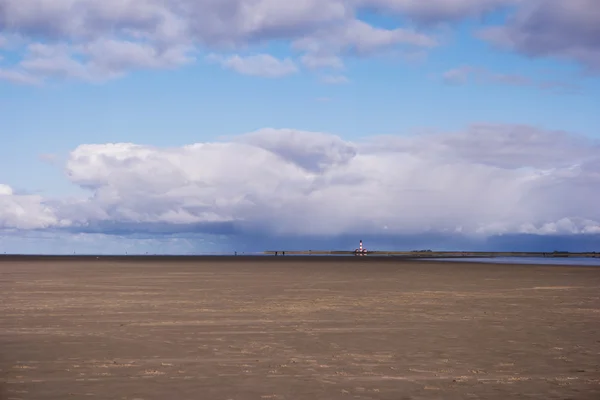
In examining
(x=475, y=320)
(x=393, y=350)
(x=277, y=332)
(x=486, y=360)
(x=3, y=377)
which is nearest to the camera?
(x=3, y=377)

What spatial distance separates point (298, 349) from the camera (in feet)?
55.9

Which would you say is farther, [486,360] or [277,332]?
[277,332]

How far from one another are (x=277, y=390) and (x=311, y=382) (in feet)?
3.17

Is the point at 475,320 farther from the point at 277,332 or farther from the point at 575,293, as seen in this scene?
the point at 575,293

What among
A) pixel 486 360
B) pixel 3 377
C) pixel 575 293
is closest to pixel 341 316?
pixel 486 360

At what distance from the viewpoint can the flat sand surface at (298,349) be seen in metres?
12.4

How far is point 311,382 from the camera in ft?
42.6

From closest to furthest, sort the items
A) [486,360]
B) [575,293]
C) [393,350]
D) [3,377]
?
[3,377], [486,360], [393,350], [575,293]

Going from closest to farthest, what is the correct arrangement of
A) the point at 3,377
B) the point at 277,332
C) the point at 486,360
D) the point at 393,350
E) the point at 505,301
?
the point at 3,377, the point at 486,360, the point at 393,350, the point at 277,332, the point at 505,301

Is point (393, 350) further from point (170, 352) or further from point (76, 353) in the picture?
point (76, 353)

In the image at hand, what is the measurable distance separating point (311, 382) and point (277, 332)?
7309 mm

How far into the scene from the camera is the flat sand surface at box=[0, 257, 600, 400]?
1243cm

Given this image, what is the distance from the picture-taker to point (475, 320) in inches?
931

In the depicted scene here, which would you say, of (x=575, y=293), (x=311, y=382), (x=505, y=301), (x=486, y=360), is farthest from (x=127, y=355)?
(x=575, y=293)
